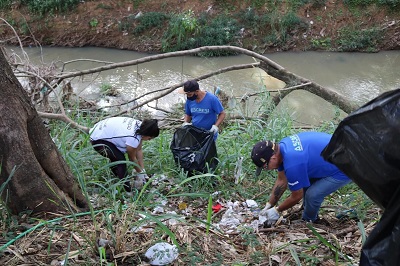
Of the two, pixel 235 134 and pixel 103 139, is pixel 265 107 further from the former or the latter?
pixel 103 139

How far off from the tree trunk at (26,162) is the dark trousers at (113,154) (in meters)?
1.07

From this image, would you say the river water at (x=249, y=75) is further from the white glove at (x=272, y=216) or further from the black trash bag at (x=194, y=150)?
the white glove at (x=272, y=216)

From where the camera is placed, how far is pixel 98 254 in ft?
7.02

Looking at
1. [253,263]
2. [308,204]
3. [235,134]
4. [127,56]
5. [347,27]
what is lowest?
[127,56]

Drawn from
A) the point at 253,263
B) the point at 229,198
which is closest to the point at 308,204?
the point at 229,198

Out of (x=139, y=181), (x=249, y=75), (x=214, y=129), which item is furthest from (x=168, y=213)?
(x=249, y=75)

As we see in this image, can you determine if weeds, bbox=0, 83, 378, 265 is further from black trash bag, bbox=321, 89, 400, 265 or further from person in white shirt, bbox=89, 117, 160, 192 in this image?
black trash bag, bbox=321, 89, 400, 265

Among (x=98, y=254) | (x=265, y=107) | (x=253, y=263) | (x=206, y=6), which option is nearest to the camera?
(x=98, y=254)

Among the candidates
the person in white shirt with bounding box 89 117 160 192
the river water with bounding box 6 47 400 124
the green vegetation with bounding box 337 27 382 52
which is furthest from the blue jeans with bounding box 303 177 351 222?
the green vegetation with bounding box 337 27 382 52

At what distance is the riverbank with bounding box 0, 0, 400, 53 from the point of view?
13719 mm

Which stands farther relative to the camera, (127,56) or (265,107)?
(127,56)

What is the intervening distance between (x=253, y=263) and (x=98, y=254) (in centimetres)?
86

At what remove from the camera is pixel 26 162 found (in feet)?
7.39

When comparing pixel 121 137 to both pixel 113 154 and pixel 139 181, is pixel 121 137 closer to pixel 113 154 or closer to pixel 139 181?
pixel 113 154
